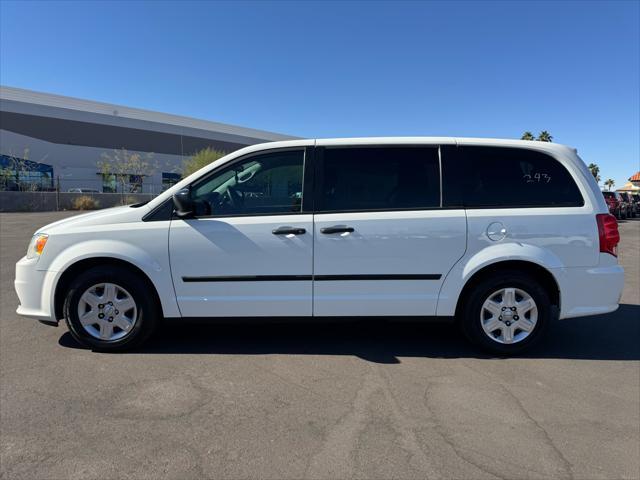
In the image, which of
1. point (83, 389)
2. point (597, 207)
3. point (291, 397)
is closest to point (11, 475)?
point (83, 389)

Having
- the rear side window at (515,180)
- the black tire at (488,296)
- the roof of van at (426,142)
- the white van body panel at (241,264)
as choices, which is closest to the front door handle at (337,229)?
the white van body panel at (241,264)

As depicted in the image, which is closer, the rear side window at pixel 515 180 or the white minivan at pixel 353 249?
the white minivan at pixel 353 249

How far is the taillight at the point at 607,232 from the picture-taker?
3.69 meters

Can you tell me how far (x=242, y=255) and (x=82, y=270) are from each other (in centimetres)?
151

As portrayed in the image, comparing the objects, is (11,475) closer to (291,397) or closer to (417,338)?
(291,397)

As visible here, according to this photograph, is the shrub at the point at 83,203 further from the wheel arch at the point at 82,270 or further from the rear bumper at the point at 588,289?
the rear bumper at the point at 588,289

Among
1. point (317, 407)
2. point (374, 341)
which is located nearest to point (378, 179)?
point (374, 341)

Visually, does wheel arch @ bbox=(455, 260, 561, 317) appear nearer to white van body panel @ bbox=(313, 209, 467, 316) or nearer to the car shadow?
white van body panel @ bbox=(313, 209, 467, 316)

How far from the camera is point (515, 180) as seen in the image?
3822 millimetres

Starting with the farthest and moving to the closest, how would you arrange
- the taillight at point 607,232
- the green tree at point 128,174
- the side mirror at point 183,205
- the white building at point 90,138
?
the white building at point 90,138 → the green tree at point 128,174 → the taillight at point 607,232 → the side mirror at point 183,205

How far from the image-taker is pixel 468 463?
2336mm

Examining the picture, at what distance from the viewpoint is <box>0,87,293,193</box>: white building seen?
43.2 metres

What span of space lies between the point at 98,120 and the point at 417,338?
5586 cm

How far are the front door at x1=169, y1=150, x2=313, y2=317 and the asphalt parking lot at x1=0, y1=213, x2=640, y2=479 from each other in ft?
1.65
